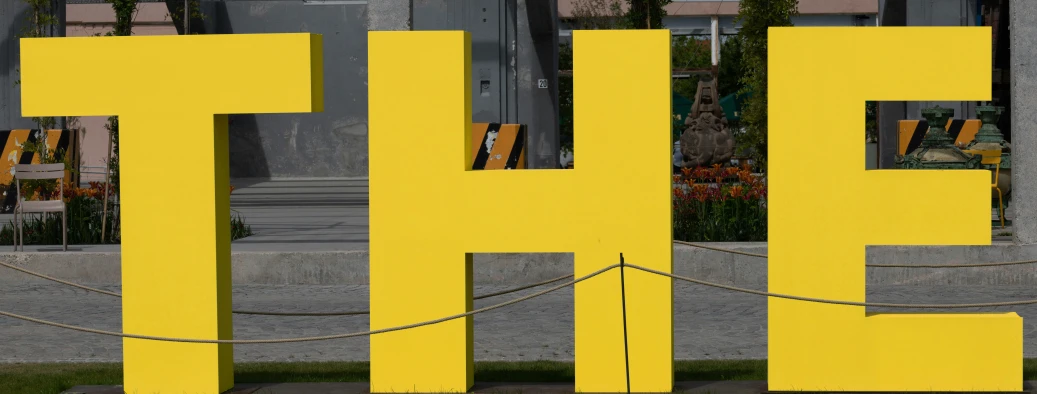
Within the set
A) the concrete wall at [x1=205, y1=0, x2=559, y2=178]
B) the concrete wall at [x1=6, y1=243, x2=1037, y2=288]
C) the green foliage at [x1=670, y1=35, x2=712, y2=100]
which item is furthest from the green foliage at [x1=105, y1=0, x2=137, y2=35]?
the green foliage at [x1=670, y1=35, x2=712, y2=100]

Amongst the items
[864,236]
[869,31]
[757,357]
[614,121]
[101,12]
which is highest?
[101,12]

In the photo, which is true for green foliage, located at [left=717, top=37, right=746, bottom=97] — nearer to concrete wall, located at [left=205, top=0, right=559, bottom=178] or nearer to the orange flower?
concrete wall, located at [left=205, top=0, right=559, bottom=178]

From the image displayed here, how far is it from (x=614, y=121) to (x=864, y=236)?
1325 millimetres

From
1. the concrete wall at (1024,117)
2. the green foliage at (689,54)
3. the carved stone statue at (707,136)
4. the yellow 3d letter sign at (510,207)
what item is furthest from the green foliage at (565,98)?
the yellow 3d letter sign at (510,207)

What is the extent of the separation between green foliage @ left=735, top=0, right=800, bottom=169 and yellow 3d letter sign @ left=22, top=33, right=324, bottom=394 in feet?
31.3

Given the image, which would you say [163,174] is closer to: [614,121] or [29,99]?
[29,99]

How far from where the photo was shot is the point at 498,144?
75.9 feet

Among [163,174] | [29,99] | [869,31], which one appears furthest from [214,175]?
[869,31]

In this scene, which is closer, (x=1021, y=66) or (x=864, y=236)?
(x=864, y=236)

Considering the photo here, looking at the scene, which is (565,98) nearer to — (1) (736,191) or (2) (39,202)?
(1) (736,191)

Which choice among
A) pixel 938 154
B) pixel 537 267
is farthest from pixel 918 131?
pixel 537 267

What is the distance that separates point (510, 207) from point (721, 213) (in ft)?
22.8

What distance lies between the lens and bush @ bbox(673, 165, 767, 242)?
1345cm

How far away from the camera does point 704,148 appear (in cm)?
2745
